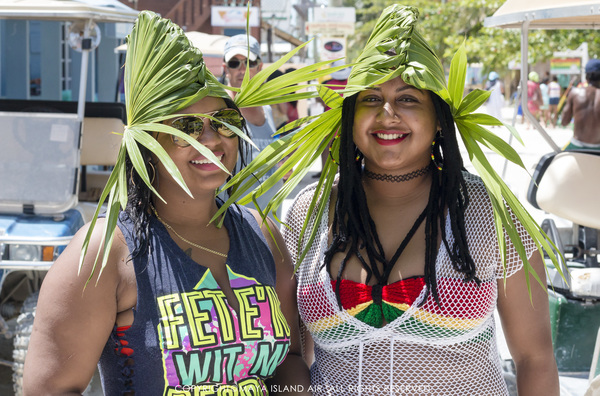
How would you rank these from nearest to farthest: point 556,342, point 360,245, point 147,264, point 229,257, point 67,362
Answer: point 67,362
point 147,264
point 229,257
point 360,245
point 556,342

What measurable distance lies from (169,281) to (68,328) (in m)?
0.29

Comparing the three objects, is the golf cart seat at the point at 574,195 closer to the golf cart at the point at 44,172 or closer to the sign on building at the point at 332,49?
the golf cart at the point at 44,172

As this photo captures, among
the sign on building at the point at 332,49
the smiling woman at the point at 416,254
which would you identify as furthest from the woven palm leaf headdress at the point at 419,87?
the sign on building at the point at 332,49

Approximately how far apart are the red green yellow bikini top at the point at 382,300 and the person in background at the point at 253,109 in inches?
82.8

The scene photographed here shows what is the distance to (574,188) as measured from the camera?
14.5 feet

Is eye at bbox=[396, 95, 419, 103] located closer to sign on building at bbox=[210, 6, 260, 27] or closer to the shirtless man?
the shirtless man

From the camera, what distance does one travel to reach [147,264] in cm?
199

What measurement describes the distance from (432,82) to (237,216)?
2.40 feet

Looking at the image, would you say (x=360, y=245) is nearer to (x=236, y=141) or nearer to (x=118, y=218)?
(x=236, y=141)

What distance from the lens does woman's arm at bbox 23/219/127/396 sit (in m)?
1.86

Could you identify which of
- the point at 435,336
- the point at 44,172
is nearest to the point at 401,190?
the point at 435,336

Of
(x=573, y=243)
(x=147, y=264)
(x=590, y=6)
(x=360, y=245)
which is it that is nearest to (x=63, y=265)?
(x=147, y=264)

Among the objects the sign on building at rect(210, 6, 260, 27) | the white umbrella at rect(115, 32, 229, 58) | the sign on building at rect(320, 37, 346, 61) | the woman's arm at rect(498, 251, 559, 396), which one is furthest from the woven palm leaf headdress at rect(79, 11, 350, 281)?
the sign on building at rect(210, 6, 260, 27)

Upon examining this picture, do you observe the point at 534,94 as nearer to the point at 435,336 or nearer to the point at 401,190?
the point at 401,190
